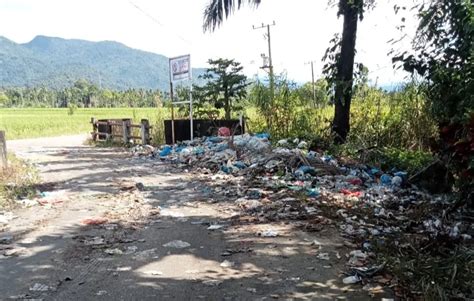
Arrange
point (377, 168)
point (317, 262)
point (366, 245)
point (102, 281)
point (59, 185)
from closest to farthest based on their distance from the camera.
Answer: point (102, 281), point (317, 262), point (366, 245), point (59, 185), point (377, 168)

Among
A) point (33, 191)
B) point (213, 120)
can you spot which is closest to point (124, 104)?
point (213, 120)

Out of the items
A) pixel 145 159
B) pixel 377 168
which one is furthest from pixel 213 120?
pixel 377 168

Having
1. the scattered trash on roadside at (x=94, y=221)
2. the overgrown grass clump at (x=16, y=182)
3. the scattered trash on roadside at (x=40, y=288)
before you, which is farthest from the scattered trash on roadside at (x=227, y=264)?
the overgrown grass clump at (x=16, y=182)

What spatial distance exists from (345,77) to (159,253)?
7.73m

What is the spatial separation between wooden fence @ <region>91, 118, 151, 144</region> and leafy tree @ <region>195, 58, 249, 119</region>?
2.24m

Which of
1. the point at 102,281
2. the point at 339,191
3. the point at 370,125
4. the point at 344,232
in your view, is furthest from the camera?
the point at 370,125

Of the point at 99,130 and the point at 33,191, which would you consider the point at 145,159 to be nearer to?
the point at 33,191

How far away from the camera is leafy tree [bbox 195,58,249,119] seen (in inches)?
587

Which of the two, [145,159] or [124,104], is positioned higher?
[124,104]

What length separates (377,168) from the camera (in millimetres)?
8672

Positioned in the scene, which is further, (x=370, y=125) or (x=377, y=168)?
(x=370, y=125)

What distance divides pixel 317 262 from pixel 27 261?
269 cm

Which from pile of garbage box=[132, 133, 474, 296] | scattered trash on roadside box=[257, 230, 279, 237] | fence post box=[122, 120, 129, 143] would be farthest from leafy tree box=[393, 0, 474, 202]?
fence post box=[122, 120, 129, 143]

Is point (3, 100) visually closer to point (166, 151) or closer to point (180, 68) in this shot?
point (180, 68)
